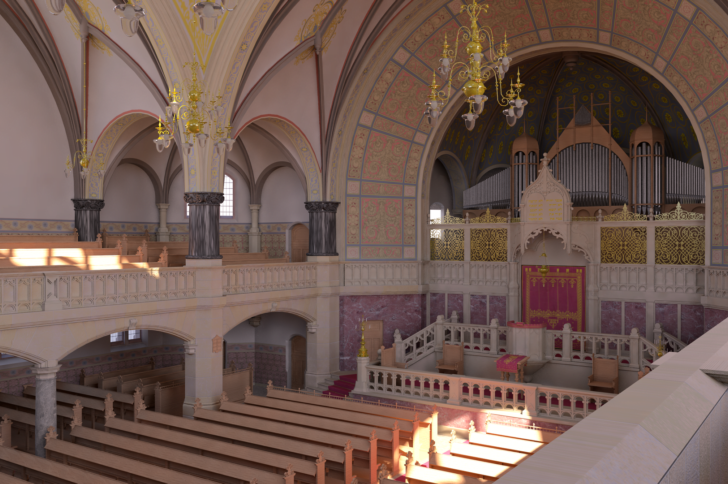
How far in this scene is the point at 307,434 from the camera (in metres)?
11.0

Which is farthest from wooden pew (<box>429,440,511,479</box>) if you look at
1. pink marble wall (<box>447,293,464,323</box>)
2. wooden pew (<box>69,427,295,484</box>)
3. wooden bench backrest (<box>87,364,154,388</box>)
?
wooden bench backrest (<box>87,364,154,388</box>)

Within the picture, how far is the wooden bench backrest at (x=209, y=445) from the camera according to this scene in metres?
9.47

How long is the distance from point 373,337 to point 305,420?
6882 millimetres

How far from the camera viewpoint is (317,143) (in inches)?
727

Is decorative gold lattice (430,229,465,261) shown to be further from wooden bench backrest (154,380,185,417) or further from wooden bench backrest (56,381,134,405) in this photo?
wooden bench backrest (56,381,134,405)

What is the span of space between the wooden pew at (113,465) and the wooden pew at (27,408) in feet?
6.35

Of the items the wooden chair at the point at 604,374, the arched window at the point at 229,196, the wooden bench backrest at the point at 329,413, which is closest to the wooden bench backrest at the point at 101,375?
the wooden bench backrest at the point at 329,413

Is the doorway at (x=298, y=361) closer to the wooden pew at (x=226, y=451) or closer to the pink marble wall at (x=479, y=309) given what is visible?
the pink marble wall at (x=479, y=309)

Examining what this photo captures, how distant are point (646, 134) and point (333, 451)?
14.0 m

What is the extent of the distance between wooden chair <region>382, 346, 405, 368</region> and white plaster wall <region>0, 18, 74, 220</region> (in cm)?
1122

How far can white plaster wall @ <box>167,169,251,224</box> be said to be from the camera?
77.7ft

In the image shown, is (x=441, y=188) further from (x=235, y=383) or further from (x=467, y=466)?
(x=467, y=466)

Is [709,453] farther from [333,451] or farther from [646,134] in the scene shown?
[646,134]

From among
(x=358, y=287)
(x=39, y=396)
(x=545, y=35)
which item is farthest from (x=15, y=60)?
(x=545, y=35)
